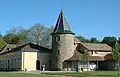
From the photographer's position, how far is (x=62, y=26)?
2911 inches

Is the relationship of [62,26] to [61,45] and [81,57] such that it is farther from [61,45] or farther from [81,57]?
[81,57]

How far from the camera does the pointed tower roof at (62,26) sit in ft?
241

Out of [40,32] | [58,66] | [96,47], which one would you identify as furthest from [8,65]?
[40,32]

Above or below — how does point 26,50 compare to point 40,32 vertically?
below

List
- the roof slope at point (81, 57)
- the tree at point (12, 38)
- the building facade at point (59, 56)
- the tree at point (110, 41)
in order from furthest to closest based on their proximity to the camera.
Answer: the tree at point (12, 38), the tree at point (110, 41), the building facade at point (59, 56), the roof slope at point (81, 57)

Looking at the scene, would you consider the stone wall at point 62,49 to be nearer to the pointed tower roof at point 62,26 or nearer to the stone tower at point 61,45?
the stone tower at point 61,45

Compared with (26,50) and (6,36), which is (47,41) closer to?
(6,36)

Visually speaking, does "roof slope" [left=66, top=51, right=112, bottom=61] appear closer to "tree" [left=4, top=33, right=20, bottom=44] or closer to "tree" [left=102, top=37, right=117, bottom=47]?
"tree" [left=102, top=37, right=117, bottom=47]

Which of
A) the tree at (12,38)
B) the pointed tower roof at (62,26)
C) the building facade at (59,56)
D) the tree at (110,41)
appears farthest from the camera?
the tree at (12,38)

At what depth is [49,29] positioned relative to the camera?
114 metres

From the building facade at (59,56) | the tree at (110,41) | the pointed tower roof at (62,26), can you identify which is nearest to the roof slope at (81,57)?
the building facade at (59,56)

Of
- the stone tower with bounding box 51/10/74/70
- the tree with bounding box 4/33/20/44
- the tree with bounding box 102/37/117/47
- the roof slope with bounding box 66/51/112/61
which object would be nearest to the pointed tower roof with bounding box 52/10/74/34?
the stone tower with bounding box 51/10/74/70

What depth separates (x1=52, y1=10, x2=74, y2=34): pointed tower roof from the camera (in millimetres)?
73312

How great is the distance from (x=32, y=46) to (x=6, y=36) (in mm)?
49776
